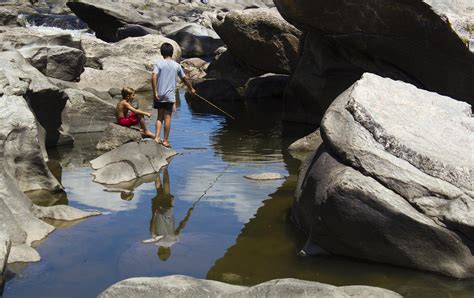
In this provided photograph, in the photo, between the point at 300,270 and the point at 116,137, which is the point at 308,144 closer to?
the point at 116,137

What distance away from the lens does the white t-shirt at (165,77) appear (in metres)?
11.5

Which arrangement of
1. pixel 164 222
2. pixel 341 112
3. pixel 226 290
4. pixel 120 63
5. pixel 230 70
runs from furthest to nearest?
pixel 230 70 < pixel 120 63 < pixel 164 222 < pixel 341 112 < pixel 226 290

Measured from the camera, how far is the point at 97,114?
1346 centimetres

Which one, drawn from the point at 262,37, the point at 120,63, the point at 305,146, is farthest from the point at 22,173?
the point at 120,63

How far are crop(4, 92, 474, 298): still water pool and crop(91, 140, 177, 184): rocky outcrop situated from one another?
7.1 inches

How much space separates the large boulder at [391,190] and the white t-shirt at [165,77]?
4966 mm

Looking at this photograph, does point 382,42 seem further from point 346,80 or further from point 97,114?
point 97,114

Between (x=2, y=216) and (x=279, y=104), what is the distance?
12580 mm

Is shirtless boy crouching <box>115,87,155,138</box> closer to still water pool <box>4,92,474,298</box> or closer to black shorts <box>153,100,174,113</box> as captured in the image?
black shorts <box>153,100,174,113</box>

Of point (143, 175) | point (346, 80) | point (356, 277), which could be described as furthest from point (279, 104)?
point (356, 277)

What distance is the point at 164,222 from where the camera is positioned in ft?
24.6

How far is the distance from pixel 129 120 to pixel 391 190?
6.70m

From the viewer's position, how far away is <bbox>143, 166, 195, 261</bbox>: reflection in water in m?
6.75

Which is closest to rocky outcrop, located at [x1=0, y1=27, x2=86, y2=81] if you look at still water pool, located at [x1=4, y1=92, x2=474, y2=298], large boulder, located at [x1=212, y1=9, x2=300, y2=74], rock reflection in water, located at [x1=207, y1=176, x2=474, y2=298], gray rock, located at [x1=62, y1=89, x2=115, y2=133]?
gray rock, located at [x1=62, y1=89, x2=115, y2=133]
